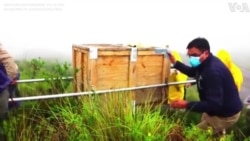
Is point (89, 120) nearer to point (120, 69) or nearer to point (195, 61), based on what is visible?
point (120, 69)

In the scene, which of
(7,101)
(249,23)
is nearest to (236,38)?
(249,23)

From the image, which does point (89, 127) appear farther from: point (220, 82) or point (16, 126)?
point (220, 82)

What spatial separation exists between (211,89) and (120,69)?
2.88ft

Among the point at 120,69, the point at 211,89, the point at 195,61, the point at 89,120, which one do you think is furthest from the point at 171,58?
the point at 89,120

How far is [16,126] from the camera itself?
165 inches

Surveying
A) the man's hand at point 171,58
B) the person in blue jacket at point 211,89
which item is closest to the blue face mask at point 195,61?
the person in blue jacket at point 211,89

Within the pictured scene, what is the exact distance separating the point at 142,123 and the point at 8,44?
8.16 ft

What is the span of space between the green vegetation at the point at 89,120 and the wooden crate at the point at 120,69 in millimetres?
210

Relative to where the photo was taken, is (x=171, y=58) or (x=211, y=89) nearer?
(x=211, y=89)

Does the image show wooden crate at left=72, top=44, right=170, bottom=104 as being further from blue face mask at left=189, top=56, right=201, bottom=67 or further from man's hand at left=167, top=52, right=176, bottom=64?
blue face mask at left=189, top=56, right=201, bottom=67

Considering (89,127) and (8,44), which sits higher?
(8,44)

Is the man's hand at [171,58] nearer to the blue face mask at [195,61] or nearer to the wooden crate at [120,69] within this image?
the wooden crate at [120,69]

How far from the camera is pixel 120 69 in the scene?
4602 millimetres

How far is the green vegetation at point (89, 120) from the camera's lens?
3.71 metres
